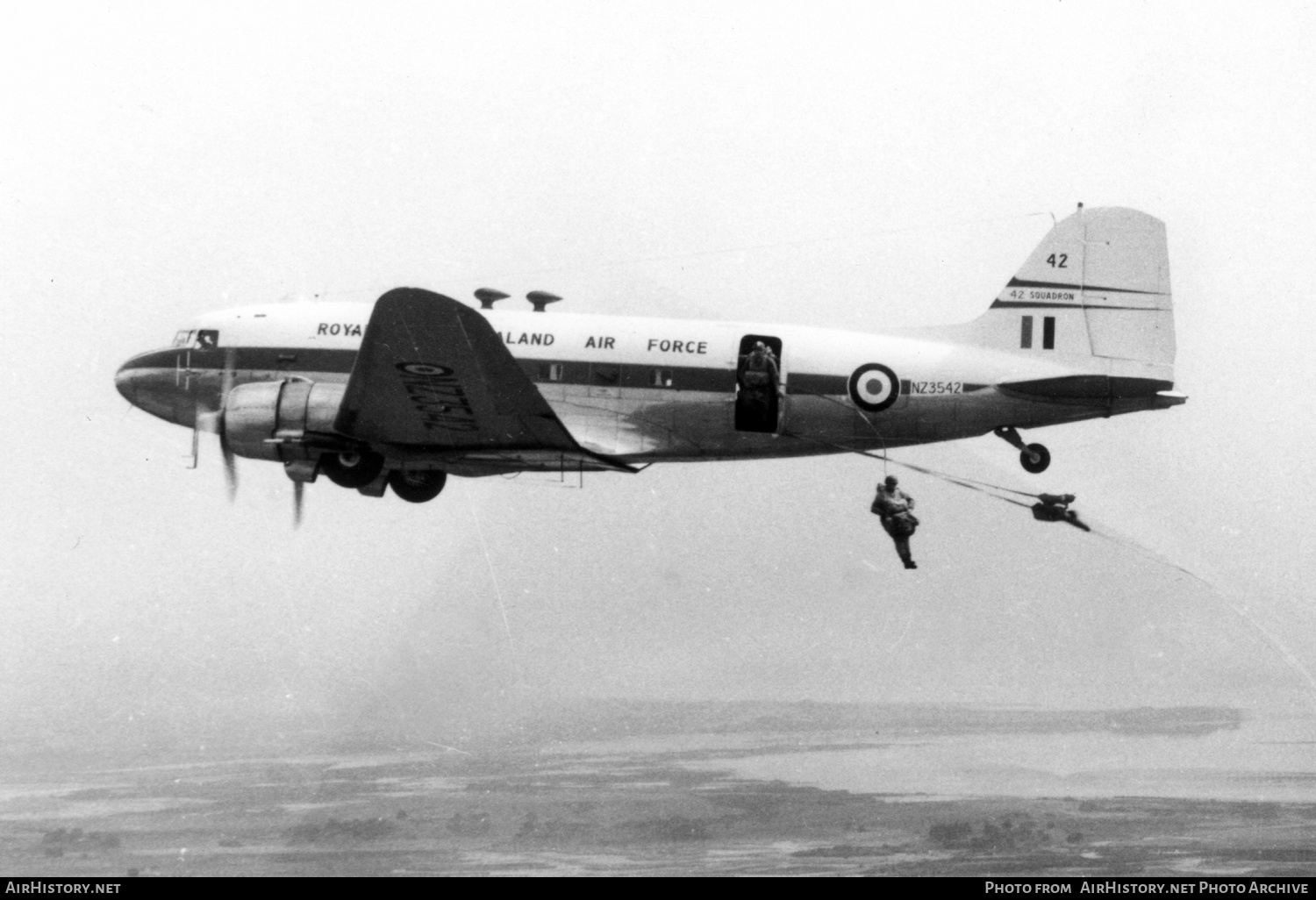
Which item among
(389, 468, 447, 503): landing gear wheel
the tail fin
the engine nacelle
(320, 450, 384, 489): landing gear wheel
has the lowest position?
(389, 468, 447, 503): landing gear wheel

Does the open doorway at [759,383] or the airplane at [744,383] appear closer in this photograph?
the airplane at [744,383]

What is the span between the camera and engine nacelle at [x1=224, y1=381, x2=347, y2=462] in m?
17.4

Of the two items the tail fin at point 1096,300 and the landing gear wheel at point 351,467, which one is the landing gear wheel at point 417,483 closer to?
the landing gear wheel at point 351,467

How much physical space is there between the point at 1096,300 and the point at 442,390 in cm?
828

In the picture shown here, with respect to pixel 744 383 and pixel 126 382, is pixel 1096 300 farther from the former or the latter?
pixel 126 382

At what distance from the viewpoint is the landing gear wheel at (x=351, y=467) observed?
17.8 meters

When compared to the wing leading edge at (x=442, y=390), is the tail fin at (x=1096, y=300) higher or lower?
higher

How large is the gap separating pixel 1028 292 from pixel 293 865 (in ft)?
95.4

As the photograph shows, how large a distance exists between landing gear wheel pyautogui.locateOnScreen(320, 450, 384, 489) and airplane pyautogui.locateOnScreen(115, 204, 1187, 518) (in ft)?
0.08

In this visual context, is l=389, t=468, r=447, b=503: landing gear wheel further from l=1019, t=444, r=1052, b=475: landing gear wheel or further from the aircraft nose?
l=1019, t=444, r=1052, b=475: landing gear wheel

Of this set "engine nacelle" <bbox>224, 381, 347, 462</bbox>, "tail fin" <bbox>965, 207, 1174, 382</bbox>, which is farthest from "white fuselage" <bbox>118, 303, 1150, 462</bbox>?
"engine nacelle" <bbox>224, 381, 347, 462</bbox>

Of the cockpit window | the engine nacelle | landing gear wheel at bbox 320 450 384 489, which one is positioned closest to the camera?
the engine nacelle

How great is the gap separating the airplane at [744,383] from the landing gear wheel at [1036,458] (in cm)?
2

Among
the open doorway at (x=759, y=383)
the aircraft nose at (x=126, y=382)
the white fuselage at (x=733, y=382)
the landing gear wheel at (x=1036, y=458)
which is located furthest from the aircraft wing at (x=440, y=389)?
the landing gear wheel at (x=1036, y=458)
